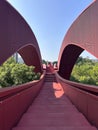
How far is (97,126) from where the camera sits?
4305 mm

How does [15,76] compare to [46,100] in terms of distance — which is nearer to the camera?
[46,100]

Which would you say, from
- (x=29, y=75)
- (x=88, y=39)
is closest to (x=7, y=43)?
(x=88, y=39)

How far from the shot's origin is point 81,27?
37.2 ft

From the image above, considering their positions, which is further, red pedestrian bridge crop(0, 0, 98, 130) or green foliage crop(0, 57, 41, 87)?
green foliage crop(0, 57, 41, 87)

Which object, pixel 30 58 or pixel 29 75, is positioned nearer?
pixel 29 75

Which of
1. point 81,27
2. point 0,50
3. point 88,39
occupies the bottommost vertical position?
point 0,50

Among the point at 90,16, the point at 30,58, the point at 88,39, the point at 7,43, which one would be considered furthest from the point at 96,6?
the point at 30,58

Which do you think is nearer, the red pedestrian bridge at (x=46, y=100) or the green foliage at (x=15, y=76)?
the red pedestrian bridge at (x=46, y=100)

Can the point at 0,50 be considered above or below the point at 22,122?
above

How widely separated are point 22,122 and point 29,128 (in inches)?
30.9

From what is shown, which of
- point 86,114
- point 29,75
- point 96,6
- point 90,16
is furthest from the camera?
point 29,75

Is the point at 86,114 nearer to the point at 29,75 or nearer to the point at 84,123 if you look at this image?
the point at 84,123

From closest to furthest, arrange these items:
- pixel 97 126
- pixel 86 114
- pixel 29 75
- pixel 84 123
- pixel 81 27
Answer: pixel 97 126 → pixel 84 123 → pixel 86 114 → pixel 81 27 → pixel 29 75

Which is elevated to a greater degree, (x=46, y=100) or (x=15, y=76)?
(x=15, y=76)
